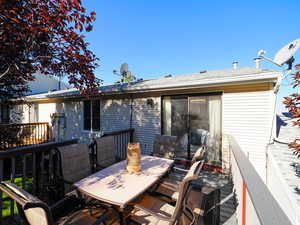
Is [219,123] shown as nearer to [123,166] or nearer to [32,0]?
[123,166]

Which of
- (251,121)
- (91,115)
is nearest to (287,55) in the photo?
(251,121)

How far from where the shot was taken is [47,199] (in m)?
2.50

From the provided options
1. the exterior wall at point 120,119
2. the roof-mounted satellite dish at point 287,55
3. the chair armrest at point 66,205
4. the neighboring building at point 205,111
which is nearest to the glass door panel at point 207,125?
the neighboring building at point 205,111

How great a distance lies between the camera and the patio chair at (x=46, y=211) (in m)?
1.00

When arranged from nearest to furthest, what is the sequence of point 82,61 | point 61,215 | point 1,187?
point 1,187
point 61,215
point 82,61

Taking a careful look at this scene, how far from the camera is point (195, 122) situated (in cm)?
446

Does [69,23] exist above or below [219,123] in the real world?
above

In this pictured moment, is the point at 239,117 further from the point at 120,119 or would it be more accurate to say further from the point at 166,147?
the point at 120,119

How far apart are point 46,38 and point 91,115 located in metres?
4.76

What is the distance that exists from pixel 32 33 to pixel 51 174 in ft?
7.81

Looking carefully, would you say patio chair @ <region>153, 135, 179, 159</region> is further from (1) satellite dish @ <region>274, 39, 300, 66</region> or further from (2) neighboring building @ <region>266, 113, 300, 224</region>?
(1) satellite dish @ <region>274, 39, 300, 66</region>

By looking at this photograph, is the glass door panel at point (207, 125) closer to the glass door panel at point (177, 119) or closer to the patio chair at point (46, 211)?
the glass door panel at point (177, 119)

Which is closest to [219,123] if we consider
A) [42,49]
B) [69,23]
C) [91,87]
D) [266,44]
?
[91,87]

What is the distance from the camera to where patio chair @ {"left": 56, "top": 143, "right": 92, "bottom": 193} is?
208 centimetres
